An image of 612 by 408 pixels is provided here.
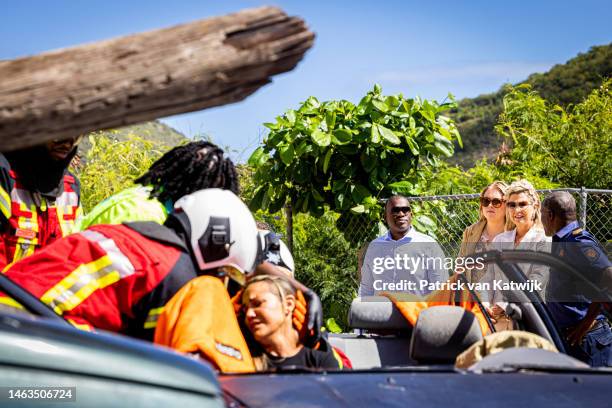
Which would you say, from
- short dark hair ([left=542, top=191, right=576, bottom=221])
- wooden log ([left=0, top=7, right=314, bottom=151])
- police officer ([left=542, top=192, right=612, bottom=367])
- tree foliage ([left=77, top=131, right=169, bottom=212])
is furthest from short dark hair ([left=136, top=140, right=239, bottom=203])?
tree foliage ([left=77, top=131, right=169, bottom=212])

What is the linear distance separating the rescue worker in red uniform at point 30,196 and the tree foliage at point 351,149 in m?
3.96

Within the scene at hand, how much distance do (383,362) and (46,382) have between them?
2515mm

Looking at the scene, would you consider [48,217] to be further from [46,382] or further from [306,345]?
[46,382]

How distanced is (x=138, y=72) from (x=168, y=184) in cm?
186

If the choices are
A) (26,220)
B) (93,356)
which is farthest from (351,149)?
(93,356)

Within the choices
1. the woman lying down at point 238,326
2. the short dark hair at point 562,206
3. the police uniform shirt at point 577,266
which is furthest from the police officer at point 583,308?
the woman lying down at point 238,326

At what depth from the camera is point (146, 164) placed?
8.77m

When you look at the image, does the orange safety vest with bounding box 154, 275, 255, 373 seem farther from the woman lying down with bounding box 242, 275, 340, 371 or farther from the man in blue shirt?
the man in blue shirt

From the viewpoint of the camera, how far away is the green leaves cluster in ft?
25.0

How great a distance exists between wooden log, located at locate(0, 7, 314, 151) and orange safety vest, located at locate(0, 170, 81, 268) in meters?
1.88

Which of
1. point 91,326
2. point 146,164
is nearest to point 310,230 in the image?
point 146,164

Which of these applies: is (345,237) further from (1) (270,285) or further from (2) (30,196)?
(1) (270,285)

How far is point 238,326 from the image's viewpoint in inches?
105

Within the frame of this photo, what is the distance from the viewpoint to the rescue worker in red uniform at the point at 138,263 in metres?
2.54
